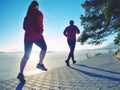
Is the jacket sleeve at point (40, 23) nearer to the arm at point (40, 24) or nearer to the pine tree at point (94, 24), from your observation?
the arm at point (40, 24)

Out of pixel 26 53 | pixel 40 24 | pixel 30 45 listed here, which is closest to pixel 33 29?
pixel 40 24

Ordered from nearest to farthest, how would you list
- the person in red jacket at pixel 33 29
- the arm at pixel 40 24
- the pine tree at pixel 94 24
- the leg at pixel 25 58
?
the leg at pixel 25 58
the person in red jacket at pixel 33 29
the arm at pixel 40 24
the pine tree at pixel 94 24

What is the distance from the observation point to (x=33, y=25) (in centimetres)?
585

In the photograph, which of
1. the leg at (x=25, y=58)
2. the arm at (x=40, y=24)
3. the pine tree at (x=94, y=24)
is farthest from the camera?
the pine tree at (x=94, y=24)

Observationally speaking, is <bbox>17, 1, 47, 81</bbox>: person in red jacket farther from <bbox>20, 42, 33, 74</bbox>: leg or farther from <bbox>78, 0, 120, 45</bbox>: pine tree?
<bbox>78, 0, 120, 45</bbox>: pine tree

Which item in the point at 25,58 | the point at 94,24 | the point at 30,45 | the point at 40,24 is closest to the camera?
the point at 25,58

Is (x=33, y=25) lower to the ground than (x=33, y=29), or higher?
higher

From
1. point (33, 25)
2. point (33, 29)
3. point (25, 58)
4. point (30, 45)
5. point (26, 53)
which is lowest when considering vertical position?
point (25, 58)

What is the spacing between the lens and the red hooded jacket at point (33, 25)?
5812 millimetres

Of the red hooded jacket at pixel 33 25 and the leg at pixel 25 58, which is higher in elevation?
the red hooded jacket at pixel 33 25

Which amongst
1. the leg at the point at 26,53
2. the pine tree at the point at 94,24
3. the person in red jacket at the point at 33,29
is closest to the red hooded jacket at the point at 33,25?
the person in red jacket at the point at 33,29

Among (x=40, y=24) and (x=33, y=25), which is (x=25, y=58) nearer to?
(x=33, y=25)

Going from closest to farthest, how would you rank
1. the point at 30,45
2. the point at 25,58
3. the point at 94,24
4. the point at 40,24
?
the point at 25,58, the point at 30,45, the point at 40,24, the point at 94,24

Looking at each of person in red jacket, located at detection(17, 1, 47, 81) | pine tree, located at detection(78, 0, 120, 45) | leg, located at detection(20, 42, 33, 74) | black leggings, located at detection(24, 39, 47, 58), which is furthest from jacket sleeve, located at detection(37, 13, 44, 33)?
pine tree, located at detection(78, 0, 120, 45)
